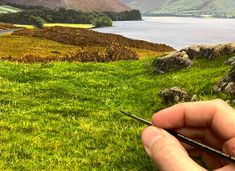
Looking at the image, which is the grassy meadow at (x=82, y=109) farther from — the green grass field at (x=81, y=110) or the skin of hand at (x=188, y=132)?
the skin of hand at (x=188, y=132)

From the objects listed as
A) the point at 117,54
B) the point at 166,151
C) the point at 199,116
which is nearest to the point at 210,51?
the point at 117,54

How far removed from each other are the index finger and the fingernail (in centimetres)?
8

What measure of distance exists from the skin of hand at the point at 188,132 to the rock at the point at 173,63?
2568 cm

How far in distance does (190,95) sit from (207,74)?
15.2ft

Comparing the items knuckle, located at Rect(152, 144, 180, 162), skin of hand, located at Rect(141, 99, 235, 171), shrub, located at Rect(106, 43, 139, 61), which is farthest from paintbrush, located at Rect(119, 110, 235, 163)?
shrub, located at Rect(106, 43, 139, 61)

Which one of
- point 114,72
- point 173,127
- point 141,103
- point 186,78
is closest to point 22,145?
point 141,103

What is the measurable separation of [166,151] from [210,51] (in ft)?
92.6

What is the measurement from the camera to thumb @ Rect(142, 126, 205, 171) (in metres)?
3.18

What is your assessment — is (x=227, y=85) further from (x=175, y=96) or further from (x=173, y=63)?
(x=173, y=63)

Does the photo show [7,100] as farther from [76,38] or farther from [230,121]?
[76,38]

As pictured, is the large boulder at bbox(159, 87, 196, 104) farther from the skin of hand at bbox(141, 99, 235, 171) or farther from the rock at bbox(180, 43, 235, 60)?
the skin of hand at bbox(141, 99, 235, 171)

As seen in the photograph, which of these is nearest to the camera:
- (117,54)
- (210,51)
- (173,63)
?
(173,63)

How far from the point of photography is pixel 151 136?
341cm

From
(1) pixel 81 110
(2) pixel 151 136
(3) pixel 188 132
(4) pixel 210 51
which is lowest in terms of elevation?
(1) pixel 81 110
